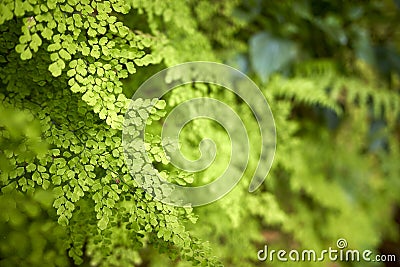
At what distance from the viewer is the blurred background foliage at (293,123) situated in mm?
1038

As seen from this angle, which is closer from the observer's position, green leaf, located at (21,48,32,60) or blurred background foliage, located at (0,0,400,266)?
green leaf, located at (21,48,32,60)

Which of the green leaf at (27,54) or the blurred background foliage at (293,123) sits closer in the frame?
the green leaf at (27,54)

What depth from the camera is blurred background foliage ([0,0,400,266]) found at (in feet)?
3.41

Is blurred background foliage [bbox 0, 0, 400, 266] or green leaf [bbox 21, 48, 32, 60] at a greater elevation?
blurred background foliage [bbox 0, 0, 400, 266]

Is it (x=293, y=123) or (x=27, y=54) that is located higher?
(x=293, y=123)

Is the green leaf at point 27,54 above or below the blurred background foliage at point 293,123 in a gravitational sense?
below

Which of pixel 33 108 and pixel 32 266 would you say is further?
pixel 32 266

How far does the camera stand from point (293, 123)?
1.57m

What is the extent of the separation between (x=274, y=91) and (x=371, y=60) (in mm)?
423

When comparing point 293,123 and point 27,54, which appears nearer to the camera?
point 27,54

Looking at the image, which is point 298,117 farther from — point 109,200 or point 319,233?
point 109,200

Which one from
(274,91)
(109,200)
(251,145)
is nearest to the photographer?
(109,200)

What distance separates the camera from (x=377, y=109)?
1.79 metres

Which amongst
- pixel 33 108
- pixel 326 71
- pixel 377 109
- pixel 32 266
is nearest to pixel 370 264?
pixel 377 109
